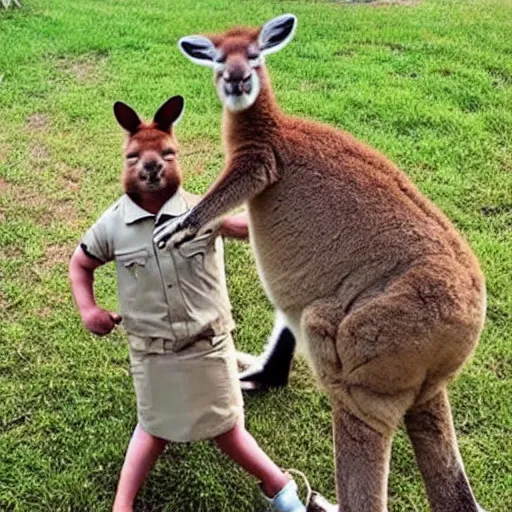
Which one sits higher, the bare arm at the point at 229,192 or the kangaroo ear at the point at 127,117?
the kangaroo ear at the point at 127,117

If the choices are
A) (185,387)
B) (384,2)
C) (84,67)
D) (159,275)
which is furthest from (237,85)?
(384,2)

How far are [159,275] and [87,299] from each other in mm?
285

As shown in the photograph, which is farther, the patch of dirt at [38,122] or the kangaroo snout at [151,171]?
the patch of dirt at [38,122]

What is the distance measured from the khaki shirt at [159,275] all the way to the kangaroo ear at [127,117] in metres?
0.24

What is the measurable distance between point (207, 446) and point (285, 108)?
11.4 feet

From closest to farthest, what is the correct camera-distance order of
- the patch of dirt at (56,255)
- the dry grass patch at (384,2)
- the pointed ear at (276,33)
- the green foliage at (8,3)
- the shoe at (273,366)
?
the pointed ear at (276,33) < the shoe at (273,366) < the patch of dirt at (56,255) < the green foliage at (8,3) < the dry grass patch at (384,2)

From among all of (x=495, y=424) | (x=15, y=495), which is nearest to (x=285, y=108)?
(x=495, y=424)

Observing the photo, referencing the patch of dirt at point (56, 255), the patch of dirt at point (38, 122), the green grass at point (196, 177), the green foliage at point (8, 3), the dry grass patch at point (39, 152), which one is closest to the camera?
the green grass at point (196, 177)

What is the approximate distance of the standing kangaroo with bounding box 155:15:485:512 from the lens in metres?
2.48

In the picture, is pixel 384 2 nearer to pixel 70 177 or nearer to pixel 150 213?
pixel 70 177

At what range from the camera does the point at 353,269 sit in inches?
103

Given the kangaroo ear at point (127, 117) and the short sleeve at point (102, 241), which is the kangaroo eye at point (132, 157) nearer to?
the kangaroo ear at point (127, 117)

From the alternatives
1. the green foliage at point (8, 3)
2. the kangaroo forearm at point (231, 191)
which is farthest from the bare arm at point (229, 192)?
the green foliage at point (8, 3)

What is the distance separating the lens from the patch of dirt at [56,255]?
4.61 m
